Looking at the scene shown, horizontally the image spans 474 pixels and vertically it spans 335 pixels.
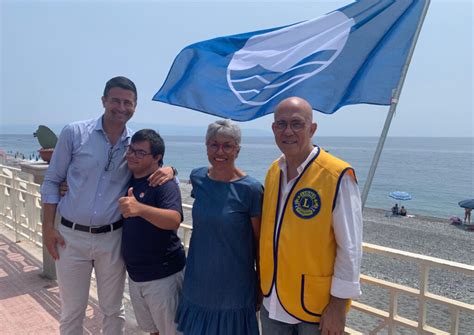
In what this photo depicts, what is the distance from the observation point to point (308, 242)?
190 cm

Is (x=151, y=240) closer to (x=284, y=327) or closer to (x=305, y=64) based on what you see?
(x=284, y=327)

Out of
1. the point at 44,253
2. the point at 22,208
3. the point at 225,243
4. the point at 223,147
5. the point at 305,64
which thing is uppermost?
the point at 305,64

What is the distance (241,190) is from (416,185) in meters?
49.2

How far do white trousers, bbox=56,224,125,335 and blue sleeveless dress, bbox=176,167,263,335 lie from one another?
2.50 ft

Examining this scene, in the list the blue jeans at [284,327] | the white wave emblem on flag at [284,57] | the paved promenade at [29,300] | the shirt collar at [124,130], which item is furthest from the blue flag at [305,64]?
the paved promenade at [29,300]

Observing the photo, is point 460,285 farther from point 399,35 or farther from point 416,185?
point 416,185

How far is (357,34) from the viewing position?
3.51 m

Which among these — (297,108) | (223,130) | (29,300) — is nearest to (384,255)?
(297,108)

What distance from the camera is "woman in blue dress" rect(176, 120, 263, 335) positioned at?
2.22m

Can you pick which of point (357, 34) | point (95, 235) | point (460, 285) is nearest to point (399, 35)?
point (357, 34)

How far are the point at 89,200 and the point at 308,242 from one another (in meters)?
1.59

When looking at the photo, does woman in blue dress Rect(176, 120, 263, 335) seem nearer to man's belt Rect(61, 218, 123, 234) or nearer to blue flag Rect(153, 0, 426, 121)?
man's belt Rect(61, 218, 123, 234)

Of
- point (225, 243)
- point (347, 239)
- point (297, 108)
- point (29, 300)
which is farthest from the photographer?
point (29, 300)

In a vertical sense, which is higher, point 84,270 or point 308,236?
point 308,236
